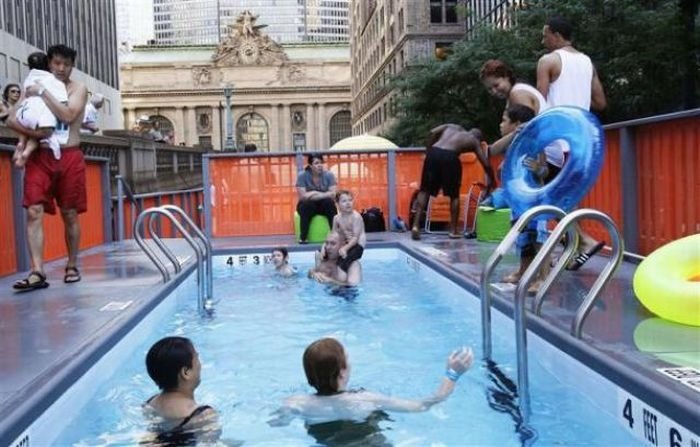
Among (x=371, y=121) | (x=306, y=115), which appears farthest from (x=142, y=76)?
(x=371, y=121)

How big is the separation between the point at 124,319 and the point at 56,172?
1.82 meters

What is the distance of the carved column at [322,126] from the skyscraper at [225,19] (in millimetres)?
52047

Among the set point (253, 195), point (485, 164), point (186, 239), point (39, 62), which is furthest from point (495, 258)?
point (253, 195)

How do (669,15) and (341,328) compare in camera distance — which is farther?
(669,15)

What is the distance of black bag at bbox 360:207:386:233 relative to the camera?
13305 millimetres

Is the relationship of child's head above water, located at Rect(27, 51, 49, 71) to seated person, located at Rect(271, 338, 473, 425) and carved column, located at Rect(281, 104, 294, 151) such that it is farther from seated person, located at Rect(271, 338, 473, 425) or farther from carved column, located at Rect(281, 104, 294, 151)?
carved column, located at Rect(281, 104, 294, 151)

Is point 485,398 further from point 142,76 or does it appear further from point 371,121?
point 142,76

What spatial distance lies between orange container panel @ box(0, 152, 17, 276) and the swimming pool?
1800mm

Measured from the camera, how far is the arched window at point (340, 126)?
10175 centimetres

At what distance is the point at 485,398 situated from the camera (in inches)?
171

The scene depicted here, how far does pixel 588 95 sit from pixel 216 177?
8.84 m

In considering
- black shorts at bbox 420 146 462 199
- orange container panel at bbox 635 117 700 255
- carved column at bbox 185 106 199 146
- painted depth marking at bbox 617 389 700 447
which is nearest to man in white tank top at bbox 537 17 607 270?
orange container panel at bbox 635 117 700 255

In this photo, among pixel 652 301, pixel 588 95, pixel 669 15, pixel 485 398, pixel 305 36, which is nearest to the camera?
pixel 485 398

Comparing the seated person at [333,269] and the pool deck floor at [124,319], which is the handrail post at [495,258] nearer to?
the pool deck floor at [124,319]
